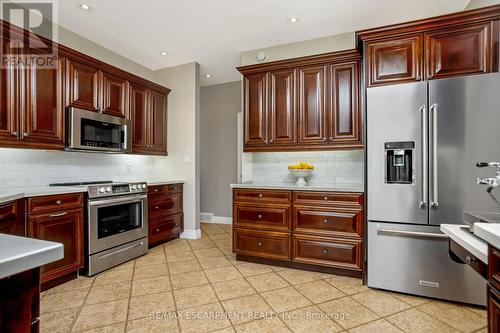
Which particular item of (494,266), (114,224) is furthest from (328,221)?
(114,224)

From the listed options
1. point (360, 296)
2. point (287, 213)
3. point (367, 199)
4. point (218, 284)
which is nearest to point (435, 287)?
point (360, 296)

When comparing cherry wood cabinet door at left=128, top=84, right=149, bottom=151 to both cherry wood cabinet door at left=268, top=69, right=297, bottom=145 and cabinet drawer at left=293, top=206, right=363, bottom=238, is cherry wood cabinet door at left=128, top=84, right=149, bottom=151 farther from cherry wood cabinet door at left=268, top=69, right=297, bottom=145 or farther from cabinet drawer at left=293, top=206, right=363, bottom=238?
cabinet drawer at left=293, top=206, right=363, bottom=238

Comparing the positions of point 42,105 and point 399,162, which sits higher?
point 42,105

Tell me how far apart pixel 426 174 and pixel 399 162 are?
0.23 meters

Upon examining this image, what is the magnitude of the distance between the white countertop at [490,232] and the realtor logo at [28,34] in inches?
144

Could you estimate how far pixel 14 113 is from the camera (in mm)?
2510

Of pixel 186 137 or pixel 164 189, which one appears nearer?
pixel 164 189

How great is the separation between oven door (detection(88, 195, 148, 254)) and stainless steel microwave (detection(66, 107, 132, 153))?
0.68 meters

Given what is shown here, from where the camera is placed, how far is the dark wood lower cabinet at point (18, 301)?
69 cm

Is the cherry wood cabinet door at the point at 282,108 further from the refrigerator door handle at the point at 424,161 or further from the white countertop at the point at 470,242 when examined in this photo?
the white countertop at the point at 470,242

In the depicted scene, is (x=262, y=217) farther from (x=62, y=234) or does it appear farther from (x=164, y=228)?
(x=62, y=234)

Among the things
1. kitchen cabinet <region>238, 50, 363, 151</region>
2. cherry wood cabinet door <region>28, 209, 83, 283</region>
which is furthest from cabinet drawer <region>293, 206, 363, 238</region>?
cherry wood cabinet door <region>28, 209, 83, 283</region>

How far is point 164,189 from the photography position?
3914 millimetres

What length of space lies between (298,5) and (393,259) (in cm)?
268
